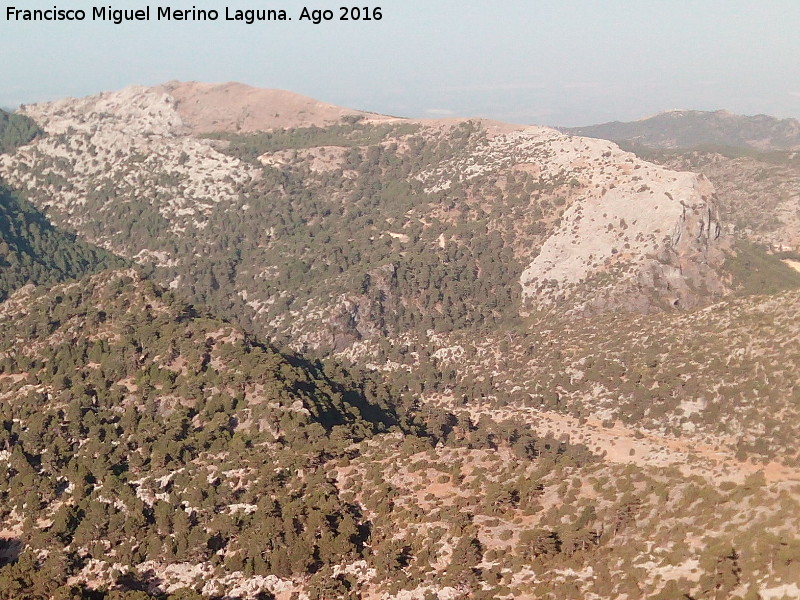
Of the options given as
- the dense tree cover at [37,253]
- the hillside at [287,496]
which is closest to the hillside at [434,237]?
the dense tree cover at [37,253]

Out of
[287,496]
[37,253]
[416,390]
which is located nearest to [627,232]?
[416,390]

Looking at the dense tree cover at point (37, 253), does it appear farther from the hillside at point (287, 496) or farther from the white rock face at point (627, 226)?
the white rock face at point (627, 226)

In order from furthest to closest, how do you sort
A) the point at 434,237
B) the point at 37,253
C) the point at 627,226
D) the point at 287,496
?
the point at 37,253 → the point at 434,237 → the point at 627,226 → the point at 287,496

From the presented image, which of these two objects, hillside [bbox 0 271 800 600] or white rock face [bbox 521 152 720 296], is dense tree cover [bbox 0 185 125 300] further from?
white rock face [bbox 521 152 720 296]

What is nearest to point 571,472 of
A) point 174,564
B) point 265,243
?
point 174,564

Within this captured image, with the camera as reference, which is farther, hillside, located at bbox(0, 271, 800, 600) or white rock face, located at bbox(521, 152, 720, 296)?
white rock face, located at bbox(521, 152, 720, 296)

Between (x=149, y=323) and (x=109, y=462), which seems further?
(x=149, y=323)

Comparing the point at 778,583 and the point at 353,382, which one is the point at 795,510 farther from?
the point at 353,382

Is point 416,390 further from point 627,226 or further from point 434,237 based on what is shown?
point 627,226

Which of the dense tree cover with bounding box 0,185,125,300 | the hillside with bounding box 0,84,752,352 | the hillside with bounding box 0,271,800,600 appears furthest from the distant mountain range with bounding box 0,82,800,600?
the dense tree cover with bounding box 0,185,125,300
